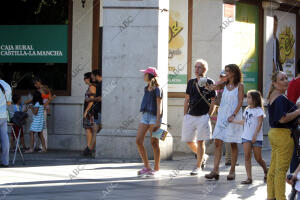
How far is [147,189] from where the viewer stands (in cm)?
976

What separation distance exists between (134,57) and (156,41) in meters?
0.54

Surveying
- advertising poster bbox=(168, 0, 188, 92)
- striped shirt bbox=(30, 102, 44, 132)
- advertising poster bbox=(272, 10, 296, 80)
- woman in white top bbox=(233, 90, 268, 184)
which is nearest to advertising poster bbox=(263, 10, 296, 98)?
advertising poster bbox=(272, 10, 296, 80)

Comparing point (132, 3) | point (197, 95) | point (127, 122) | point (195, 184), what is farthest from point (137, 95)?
point (195, 184)

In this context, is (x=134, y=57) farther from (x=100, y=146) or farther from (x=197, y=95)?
(x=197, y=95)

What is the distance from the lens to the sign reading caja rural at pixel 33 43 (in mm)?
16734

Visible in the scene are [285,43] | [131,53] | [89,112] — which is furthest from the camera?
[285,43]

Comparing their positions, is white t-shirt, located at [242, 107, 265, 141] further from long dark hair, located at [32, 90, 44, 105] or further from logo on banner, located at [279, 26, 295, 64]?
logo on banner, located at [279, 26, 295, 64]

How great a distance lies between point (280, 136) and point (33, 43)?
9.97 metres

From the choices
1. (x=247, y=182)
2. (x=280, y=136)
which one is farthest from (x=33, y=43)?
(x=280, y=136)

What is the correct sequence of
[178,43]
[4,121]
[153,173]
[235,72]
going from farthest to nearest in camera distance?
[178,43]
[4,121]
[153,173]
[235,72]

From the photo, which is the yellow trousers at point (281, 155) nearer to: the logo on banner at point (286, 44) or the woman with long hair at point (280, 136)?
the woman with long hair at point (280, 136)

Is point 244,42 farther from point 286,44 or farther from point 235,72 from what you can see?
point 235,72

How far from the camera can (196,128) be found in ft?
38.5

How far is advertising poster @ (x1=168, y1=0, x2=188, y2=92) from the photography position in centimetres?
1633
